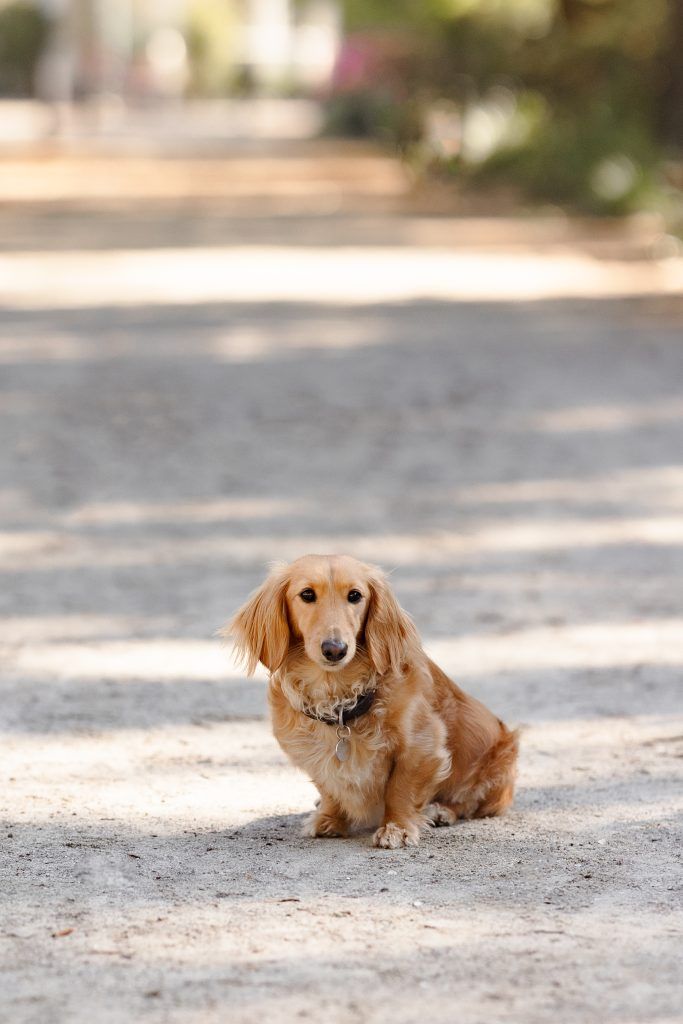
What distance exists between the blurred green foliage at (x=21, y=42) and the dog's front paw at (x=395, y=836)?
51.6 metres

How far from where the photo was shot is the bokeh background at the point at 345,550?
3.67 m

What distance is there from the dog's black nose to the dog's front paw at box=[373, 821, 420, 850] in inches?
22.0

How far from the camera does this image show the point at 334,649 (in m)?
4.08

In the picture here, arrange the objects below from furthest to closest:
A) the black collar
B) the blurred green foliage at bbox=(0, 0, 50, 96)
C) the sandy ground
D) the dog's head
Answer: the blurred green foliage at bbox=(0, 0, 50, 96), the black collar, the dog's head, the sandy ground

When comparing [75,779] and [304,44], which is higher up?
[304,44]

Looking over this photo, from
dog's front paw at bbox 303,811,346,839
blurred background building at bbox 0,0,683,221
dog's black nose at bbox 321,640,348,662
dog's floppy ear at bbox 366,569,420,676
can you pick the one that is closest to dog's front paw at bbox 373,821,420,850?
dog's front paw at bbox 303,811,346,839

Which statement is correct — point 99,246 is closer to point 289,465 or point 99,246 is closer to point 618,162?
point 618,162

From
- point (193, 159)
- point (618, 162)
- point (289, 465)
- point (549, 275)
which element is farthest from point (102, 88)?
point (289, 465)

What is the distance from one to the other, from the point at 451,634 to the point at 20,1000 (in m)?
3.50

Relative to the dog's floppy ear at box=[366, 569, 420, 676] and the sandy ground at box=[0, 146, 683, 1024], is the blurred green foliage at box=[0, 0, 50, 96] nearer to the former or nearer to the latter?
the sandy ground at box=[0, 146, 683, 1024]

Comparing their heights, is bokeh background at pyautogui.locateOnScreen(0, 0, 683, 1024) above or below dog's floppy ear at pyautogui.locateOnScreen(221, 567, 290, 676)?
below

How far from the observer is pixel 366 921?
12.5 ft

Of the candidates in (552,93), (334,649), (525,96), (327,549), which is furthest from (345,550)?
(525,96)

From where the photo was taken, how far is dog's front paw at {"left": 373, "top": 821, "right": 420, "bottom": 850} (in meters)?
4.37
